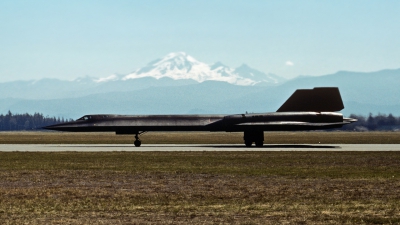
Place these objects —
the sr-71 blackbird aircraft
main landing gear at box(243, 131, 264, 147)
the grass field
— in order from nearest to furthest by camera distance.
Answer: the grass field
the sr-71 blackbird aircraft
main landing gear at box(243, 131, 264, 147)

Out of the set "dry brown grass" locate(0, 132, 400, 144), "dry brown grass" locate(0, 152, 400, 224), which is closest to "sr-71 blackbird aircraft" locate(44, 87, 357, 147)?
"dry brown grass" locate(0, 132, 400, 144)

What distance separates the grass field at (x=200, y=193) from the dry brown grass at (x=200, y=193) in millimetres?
28

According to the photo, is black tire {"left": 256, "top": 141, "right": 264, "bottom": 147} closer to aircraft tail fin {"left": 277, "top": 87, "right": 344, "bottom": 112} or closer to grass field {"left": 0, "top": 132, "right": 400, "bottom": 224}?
aircraft tail fin {"left": 277, "top": 87, "right": 344, "bottom": 112}

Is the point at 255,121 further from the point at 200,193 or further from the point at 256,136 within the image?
the point at 200,193

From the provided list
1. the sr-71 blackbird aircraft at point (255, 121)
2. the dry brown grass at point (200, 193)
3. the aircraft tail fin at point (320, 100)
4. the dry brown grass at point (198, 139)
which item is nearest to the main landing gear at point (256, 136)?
the sr-71 blackbird aircraft at point (255, 121)

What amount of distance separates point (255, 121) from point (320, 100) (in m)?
7.25

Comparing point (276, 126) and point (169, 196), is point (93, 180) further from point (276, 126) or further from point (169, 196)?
point (276, 126)

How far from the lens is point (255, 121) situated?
202 ft

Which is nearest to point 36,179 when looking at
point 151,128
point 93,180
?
point 93,180

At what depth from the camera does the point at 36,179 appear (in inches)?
1054

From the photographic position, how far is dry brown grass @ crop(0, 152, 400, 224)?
16.3 metres

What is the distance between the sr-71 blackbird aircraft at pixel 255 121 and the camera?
200 ft

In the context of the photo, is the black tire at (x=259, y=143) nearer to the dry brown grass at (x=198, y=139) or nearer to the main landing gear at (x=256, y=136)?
the main landing gear at (x=256, y=136)

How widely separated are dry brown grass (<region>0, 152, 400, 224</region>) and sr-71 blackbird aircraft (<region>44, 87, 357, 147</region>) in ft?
83.7
